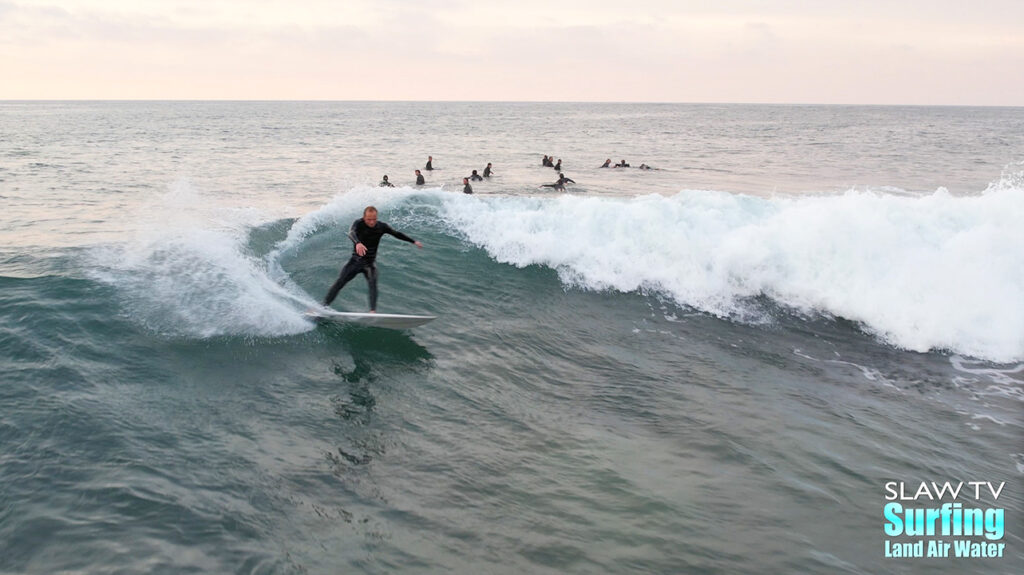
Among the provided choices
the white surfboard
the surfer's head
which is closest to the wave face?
the white surfboard

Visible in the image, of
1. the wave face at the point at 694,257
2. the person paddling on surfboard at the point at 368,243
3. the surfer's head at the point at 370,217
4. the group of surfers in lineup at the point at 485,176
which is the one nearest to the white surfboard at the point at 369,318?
the person paddling on surfboard at the point at 368,243

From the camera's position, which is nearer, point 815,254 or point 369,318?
point 369,318

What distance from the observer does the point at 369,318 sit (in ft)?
33.3

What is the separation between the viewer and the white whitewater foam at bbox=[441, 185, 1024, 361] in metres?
12.2

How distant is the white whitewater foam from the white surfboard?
15.0ft

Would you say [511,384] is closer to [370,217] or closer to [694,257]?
[370,217]

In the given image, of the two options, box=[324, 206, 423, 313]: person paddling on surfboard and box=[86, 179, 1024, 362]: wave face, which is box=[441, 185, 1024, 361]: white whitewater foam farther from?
box=[324, 206, 423, 313]: person paddling on surfboard

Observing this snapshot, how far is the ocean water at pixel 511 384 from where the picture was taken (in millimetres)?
5625

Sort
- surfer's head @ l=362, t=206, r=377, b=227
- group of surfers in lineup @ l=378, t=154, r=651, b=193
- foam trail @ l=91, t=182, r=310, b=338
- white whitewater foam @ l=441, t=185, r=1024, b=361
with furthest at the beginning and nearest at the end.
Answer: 1. group of surfers in lineup @ l=378, t=154, r=651, b=193
2. white whitewater foam @ l=441, t=185, r=1024, b=361
3. surfer's head @ l=362, t=206, r=377, b=227
4. foam trail @ l=91, t=182, r=310, b=338

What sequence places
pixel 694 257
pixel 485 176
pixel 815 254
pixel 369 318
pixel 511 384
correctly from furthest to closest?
pixel 485 176 < pixel 694 257 < pixel 815 254 < pixel 369 318 < pixel 511 384

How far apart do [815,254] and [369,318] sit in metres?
10.2

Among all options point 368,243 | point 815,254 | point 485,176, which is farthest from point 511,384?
point 485,176

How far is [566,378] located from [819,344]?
17.1 feet

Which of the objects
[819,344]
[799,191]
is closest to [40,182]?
[819,344]
